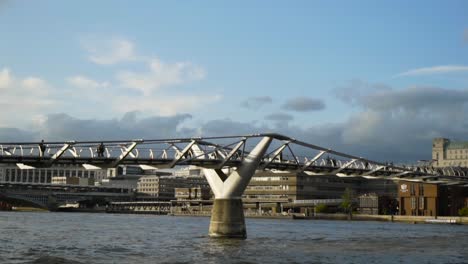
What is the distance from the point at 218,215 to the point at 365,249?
1698 cm

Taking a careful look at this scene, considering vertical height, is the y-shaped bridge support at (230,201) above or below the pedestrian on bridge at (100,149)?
below

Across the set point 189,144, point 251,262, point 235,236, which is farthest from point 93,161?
point 251,262

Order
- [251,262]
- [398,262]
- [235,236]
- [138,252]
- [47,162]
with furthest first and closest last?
[235,236], [47,162], [138,252], [398,262], [251,262]

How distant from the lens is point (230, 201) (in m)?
83.8

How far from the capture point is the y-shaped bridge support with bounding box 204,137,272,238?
8375 cm

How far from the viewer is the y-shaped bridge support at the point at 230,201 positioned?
275ft

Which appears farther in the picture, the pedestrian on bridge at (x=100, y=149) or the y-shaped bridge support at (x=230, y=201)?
the y-shaped bridge support at (x=230, y=201)

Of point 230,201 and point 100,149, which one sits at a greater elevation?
point 100,149

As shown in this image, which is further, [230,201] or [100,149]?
[230,201]

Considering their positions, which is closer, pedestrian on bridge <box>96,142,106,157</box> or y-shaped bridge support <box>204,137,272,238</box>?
pedestrian on bridge <box>96,142,106,157</box>

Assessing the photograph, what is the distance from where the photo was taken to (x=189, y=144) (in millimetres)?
86625

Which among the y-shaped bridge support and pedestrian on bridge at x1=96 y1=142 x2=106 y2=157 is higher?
pedestrian on bridge at x1=96 y1=142 x2=106 y2=157

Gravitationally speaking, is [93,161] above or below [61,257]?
above

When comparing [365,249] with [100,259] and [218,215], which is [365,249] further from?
[100,259]
